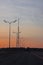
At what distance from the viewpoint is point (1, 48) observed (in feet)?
157

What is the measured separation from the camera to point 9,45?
160ft
